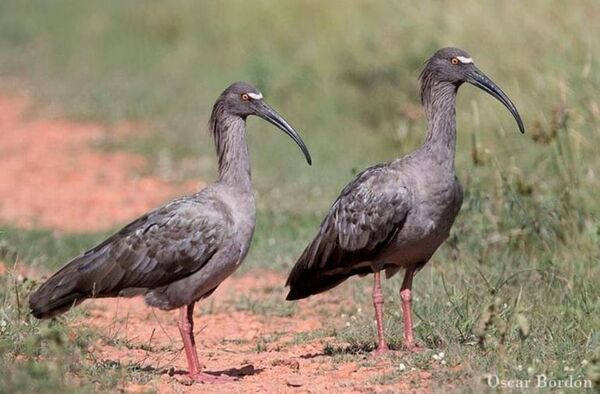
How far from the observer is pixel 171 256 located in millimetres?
6715

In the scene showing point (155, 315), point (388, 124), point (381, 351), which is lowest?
point (381, 351)

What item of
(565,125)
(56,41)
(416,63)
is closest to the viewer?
(565,125)

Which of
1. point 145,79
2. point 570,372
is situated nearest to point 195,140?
point 145,79

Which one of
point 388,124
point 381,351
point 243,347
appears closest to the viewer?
point 381,351

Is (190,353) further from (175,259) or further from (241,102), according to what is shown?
(241,102)

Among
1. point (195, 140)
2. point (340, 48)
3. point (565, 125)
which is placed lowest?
point (565, 125)

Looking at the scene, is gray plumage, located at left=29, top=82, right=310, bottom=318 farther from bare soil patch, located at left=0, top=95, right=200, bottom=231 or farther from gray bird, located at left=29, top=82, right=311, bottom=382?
bare soil patch, located at left=0, top=95, right=200, bottom=231

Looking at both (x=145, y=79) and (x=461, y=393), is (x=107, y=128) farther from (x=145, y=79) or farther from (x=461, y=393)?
(x=461, y=393)

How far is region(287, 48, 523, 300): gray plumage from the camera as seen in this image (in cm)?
689

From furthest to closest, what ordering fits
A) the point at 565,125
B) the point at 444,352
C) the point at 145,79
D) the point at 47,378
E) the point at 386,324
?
1. the point at 145,79
2. the point at 565,125
3. the point at 386,324
4. the point at 444,352
5. the point at 47,378

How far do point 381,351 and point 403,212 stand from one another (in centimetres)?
76

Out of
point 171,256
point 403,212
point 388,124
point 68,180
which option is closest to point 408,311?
point 403,212

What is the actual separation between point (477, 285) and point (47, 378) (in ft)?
11.0

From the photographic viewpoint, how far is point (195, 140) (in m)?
14.0
